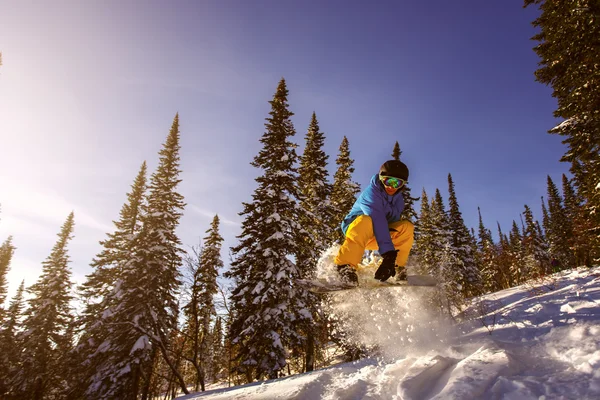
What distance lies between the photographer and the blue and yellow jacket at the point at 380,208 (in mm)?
4402

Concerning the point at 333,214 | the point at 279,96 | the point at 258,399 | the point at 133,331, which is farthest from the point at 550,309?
the point at 133,331

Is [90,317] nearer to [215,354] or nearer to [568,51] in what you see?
[215,354]

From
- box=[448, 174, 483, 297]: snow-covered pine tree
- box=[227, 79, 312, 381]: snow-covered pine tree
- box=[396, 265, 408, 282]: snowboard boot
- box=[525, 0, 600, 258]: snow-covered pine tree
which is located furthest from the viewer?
box=[448, 174, 483, 297]: snow-covered pine tree

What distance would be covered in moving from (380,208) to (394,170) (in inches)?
23.5

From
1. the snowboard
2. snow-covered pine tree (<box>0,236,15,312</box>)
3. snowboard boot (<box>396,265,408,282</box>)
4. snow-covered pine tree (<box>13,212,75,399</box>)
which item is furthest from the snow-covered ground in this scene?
snow-covered pine tree (<box>0,236,15,312</box>)

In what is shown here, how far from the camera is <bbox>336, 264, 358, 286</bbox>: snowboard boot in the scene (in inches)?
205

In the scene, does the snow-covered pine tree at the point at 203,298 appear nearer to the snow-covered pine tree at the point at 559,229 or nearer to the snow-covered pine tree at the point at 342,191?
the snow-covered pine tree at the point at 342,191

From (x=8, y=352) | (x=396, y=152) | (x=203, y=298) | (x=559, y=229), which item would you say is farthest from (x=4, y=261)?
(x=559, y=229)

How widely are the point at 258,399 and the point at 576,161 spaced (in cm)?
1482

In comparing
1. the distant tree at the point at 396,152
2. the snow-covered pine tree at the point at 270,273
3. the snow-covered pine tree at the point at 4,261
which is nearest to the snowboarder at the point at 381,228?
the snow-covered pine tree at the point at 270,273

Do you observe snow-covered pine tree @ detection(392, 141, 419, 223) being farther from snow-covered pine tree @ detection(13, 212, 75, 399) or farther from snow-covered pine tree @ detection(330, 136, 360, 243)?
snow-covered pine tree @ detection(13, 212, 75, 399)

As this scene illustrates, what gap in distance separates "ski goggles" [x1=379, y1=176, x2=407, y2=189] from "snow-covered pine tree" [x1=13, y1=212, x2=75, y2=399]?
26.0 metres

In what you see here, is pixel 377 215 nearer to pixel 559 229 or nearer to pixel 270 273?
pixel 270 273

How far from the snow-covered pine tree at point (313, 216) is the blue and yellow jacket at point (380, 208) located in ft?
30.7
